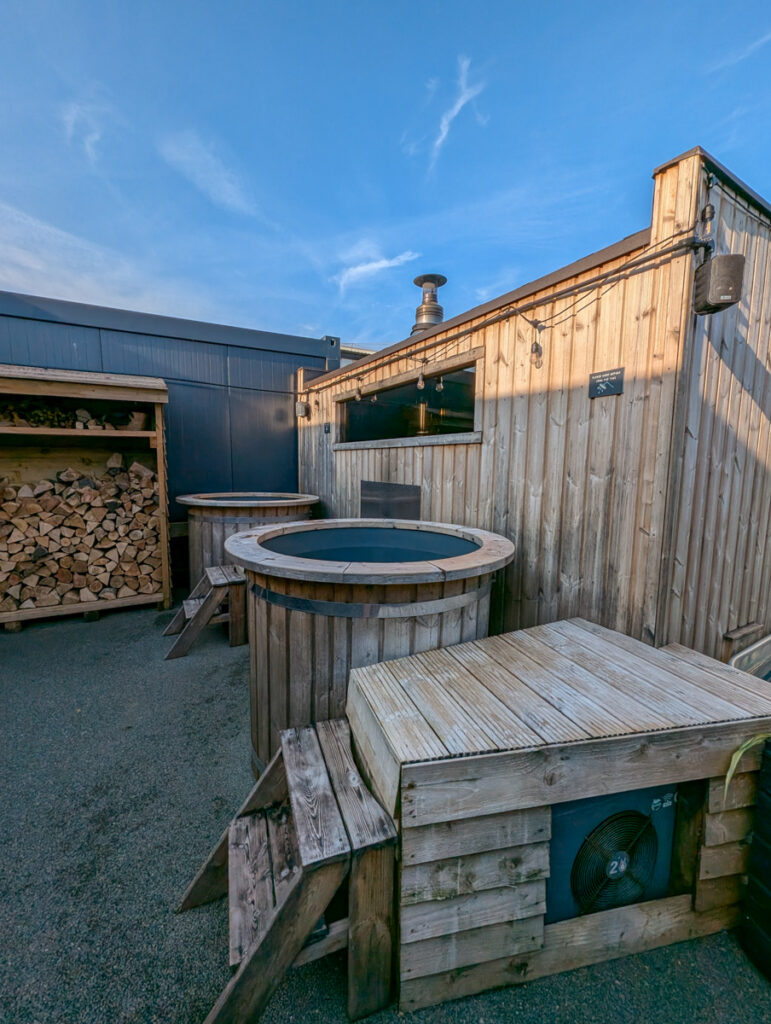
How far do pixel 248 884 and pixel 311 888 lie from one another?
15.5 inches

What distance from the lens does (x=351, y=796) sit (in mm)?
1352

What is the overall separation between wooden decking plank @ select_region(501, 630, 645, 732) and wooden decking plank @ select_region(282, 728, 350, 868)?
2.93 ft

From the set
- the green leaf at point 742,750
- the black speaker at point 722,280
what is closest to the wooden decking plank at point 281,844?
the green leaf at point 742,750

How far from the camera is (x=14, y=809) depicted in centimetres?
204

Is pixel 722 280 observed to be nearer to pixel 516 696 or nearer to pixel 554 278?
pixel 554 278

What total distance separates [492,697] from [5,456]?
5826 mm

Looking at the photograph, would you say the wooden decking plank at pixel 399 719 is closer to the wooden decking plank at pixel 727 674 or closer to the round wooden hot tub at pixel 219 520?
the wooden decking plank at pixel 727 674

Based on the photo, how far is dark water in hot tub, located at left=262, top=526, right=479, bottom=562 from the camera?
2.75m

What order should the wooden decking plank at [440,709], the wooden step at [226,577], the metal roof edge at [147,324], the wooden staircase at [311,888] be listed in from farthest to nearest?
the metal roof edge at [147,324], the wooden step at [226,577], the wooden decking plank at [440,709], the wooden staircase at [311,888]

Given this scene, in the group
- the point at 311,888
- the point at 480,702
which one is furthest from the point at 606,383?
the point at 311,888

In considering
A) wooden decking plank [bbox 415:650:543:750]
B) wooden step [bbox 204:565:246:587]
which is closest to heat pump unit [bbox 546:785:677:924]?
wooden decking plank [bbox 415:650:543:750]

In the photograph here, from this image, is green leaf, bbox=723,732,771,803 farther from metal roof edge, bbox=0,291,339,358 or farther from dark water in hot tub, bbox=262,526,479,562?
metal roof edge, bbox=0,291,339,358

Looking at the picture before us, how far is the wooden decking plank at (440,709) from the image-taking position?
4.01ft

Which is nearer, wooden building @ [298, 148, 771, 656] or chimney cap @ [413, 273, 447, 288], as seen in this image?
wooden building @ [298, 148, 771, 656]
